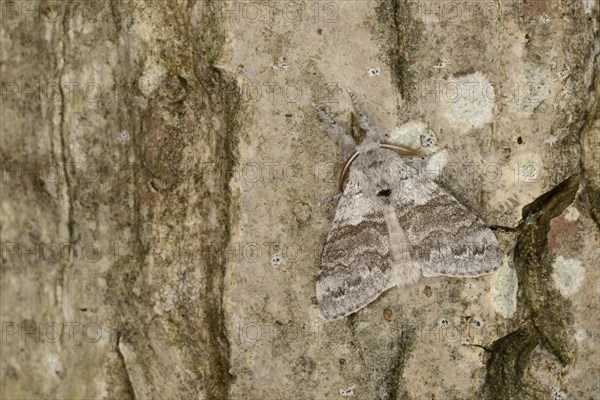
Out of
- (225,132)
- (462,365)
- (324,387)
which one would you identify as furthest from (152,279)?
(462,365)

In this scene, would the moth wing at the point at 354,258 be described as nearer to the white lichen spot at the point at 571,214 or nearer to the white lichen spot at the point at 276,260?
the white lichen spot at the point at 276,260

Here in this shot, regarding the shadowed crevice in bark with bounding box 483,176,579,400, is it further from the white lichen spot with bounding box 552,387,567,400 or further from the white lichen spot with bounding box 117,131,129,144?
the white lichen spot with bounding box 117,131,129,144

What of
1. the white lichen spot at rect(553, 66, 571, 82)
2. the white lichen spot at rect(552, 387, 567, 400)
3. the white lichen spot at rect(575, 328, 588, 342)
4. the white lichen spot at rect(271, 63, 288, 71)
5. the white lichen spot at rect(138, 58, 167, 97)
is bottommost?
the white lichen spot at rect(552, 387, 567, 400)

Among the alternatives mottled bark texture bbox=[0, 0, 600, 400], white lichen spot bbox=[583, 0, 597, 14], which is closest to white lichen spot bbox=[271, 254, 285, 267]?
mottled bark texture bbox=[0, 0, 600, 400]

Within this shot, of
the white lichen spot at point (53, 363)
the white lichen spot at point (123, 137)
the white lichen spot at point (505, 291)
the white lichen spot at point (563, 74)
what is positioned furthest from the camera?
the white lichen spot at point (53, 363)

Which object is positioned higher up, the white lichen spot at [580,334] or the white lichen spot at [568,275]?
the white lichen spot at [568,275]

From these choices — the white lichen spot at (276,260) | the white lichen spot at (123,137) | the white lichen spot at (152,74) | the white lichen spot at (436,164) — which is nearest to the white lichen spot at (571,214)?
the white lichen spot at (436,164)

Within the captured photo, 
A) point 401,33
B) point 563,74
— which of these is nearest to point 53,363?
point 401,33

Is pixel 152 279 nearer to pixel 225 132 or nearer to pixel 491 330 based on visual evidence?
pixel 225 132
